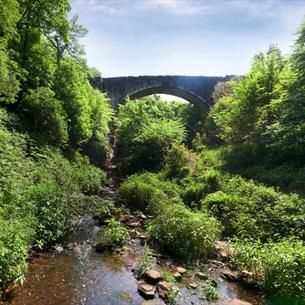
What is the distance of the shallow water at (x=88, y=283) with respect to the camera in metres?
6.49

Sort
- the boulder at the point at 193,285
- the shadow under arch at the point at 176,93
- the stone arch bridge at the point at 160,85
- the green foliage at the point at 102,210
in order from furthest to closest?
the shadow under arch at the point at 176,93 → the stone arch bridge at the point at 160,85 → the green foliage at the point at 102,210 → the boulder at the point at 193,285

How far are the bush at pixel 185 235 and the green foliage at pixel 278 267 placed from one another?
3.97ft

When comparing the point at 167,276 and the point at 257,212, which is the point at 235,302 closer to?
the point at 167,276

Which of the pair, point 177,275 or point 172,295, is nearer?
point 172,295

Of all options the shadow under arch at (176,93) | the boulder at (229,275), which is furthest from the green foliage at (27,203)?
the shadow under arch at (176,93)

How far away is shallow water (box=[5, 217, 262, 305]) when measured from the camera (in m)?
6.49

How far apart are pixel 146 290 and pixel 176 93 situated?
1380 inches

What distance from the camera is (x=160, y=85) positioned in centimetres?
3844

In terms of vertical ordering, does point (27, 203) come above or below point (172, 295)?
above

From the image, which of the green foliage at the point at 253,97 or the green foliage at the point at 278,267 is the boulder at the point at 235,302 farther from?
the green foliage at the point at 253,97

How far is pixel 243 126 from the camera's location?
2116 cm

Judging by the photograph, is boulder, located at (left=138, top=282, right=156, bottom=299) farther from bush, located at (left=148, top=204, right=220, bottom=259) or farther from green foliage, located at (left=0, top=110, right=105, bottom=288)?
green foliage, located at (left=0, top=110, right=105, bottom=288)

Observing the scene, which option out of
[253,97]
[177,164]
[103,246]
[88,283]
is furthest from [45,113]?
[253,97]

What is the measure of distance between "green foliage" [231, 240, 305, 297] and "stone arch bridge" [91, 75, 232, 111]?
3213cm
